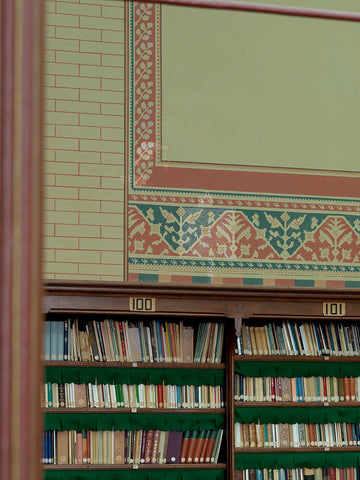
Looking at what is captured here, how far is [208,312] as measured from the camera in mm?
5195

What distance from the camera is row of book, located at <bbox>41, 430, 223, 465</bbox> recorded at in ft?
17.1

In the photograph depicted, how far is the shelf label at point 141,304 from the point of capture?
5098 millimetres

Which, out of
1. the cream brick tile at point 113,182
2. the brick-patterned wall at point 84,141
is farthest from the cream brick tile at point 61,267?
the cream brick tile at point 113,182

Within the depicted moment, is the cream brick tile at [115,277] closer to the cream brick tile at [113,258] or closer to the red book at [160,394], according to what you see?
the cream brick tile at [113,258]

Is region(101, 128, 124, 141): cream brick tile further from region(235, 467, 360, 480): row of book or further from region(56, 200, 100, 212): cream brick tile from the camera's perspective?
region(235, 467, 360, 480): row of book

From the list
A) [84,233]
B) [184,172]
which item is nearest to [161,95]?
[184,172]

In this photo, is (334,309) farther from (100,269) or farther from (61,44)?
(61,44)

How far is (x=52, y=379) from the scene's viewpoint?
17.1 ft

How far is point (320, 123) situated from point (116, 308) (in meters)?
1.97

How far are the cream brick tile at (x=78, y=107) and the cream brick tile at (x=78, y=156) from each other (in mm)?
287

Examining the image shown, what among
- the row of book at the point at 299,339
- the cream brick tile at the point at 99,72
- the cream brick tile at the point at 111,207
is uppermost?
the cream brick tile at the point at 99,72

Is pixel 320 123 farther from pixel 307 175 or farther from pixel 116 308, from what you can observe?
pixel 116 308

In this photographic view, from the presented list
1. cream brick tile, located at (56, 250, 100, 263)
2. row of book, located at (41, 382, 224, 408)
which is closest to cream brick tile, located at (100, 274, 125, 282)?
cream brick tile, located at (56, 250, 100, 263)

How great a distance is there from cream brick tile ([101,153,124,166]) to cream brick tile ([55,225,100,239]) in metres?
0.45
